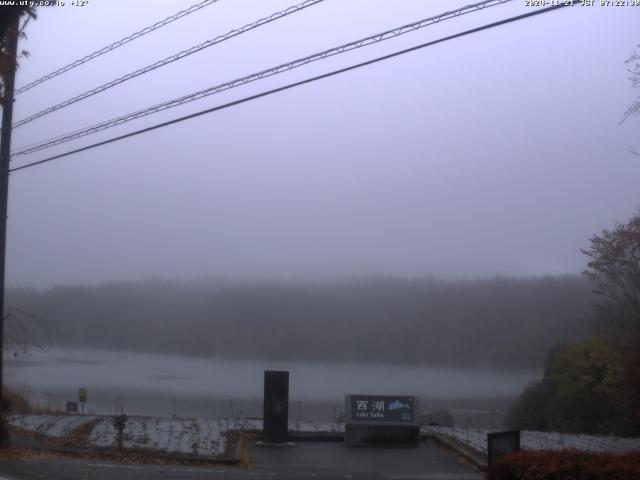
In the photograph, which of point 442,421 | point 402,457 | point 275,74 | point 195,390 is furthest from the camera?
point 195,390

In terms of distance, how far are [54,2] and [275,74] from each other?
13.0ft

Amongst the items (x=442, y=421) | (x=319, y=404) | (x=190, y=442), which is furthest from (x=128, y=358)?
(x=190, y=442)

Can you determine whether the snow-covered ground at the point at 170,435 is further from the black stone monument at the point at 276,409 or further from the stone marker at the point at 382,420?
the stone marker at the point at 382,420

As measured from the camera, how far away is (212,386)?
142ft

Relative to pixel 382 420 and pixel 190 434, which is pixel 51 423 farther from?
pixel 382 420

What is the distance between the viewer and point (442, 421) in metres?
34.4

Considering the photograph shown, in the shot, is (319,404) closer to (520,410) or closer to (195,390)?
(195,390)

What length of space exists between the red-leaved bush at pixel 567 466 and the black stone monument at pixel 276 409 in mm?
10372

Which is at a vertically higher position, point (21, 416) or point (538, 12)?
point (538, 12)

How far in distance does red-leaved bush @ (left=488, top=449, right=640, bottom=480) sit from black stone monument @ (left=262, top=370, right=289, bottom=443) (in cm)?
1037

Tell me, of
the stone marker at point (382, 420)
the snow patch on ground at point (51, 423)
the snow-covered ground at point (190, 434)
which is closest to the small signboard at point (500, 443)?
the snow-covered ground at point (190, 434)

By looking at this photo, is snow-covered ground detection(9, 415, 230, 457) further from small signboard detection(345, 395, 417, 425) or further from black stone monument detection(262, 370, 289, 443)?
small signboard detection(345, 395, 417, 425)

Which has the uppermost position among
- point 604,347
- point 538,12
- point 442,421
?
point 538,12

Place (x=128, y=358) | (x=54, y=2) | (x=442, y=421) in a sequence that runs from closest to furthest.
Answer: (x=54, y=2), (x=442, y=421), (x=128, y=358)
